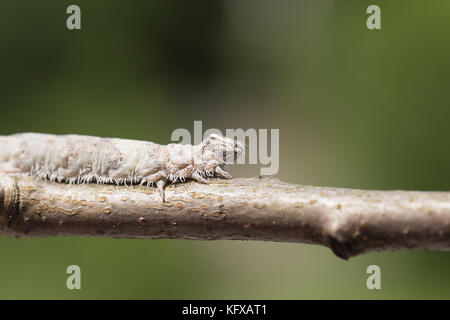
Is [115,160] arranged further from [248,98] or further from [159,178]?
[248,98]

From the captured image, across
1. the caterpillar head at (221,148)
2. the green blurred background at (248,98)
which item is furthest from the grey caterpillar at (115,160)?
the green blurred background at (248,98)

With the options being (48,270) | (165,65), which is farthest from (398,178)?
(48,270)

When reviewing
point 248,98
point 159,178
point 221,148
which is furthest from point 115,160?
point 248,98

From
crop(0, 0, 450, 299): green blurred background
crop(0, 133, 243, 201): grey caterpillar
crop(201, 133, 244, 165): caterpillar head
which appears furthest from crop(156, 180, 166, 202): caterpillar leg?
crop(0, 0, 450, 299): green blurred background

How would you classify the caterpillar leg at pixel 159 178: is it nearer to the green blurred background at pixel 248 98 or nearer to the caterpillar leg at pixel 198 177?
the caterpillar leg at pixel 198 177

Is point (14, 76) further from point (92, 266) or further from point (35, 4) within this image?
point (92, 266)

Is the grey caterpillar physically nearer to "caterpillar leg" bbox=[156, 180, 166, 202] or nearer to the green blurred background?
"caterpillar leg" bbox=[156, 180, 166, 202]
